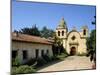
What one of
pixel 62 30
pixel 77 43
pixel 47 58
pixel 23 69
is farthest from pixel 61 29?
pixel 23 69

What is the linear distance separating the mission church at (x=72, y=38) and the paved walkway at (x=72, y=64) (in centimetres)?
9

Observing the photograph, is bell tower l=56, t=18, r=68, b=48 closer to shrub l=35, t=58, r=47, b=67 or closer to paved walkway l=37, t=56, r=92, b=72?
paved walkway l=37, t=56, r=92, b=72

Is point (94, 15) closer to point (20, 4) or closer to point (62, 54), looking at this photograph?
point (62, 54)

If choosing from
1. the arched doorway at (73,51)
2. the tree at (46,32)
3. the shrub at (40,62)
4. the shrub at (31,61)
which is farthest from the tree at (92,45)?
the shrub at (31,61)

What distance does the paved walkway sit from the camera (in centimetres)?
343

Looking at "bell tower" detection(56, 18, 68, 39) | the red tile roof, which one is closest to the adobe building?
the red tile roof

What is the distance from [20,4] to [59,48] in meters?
0.84

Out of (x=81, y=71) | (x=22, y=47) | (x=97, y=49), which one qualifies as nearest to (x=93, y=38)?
(x=97, y=49)

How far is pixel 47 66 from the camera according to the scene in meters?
3.39

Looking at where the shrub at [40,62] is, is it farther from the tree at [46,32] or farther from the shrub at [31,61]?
the tree at [46,32]

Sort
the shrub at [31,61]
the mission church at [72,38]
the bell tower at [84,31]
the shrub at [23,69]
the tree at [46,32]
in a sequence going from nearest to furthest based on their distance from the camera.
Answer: the shrub at [23,69] → the shrub at [31,61] → the tree at [46,32] → the mission church at [72,38] → the bell tower at [84,31]

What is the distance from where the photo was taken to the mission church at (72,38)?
3479 millimetres

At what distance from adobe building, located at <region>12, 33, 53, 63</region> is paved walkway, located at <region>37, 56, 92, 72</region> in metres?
0.20

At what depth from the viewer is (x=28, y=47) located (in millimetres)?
3250
